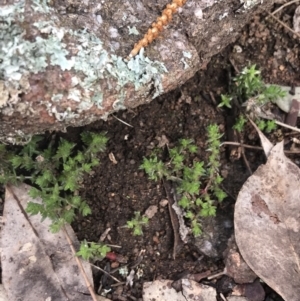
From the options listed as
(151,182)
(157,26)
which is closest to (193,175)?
(151,182)

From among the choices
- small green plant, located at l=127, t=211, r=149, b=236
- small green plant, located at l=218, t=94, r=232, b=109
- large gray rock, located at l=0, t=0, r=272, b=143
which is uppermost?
large gray rock, located at l=0, t=0, r=272, b=143

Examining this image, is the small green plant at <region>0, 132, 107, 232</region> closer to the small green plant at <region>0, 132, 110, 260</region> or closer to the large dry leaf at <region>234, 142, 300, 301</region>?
the small green plant at <region>0, 132, 110, 260</region>

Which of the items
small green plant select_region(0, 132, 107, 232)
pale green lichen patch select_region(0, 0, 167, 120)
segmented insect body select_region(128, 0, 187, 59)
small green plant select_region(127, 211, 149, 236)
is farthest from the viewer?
small green plant select_region(127, 211, 149, 236)

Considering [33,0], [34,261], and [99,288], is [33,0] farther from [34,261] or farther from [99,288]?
[99,288]

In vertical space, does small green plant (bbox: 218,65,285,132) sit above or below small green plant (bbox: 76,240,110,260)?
above

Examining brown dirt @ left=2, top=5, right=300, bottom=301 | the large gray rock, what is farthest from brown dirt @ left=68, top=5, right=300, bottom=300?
the large gray rock

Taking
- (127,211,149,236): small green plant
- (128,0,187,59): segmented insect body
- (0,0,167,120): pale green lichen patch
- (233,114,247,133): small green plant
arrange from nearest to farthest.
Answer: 1. (0,0,167,120): pale green lichen patch
2. (128,0,187,59): segmented insect body
3. (127,211,149,236): small green plant
4. (233,114,247,133): small green plant
